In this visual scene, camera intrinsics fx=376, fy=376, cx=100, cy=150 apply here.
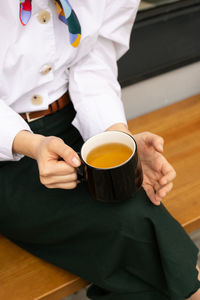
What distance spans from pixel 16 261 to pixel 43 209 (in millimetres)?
217

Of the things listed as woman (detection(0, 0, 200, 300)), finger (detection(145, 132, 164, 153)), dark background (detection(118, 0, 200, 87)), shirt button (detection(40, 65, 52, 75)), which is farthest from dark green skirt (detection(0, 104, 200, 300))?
dark background (detection(118, 0, 200, 87))

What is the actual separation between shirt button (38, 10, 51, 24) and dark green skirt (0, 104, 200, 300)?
0.33 m

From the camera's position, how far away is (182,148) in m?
1.22

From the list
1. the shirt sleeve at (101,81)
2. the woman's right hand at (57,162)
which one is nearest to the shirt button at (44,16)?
the shirt sleeve at (101,81)

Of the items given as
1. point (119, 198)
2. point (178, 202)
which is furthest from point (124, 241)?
point (178, 202)

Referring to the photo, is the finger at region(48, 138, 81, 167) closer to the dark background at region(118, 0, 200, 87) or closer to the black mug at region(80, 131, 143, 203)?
the black mug at region(80, 131, 143, 203)

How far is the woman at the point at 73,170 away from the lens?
0.73 m

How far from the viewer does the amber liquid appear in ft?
2.15

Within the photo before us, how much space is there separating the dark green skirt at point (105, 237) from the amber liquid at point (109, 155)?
0.37ft

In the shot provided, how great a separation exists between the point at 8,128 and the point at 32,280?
1.19ft

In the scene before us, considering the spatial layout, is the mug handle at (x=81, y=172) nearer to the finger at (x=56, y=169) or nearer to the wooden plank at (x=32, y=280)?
the finger at (x=56, y=169)

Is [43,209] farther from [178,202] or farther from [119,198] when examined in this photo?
[178,202]

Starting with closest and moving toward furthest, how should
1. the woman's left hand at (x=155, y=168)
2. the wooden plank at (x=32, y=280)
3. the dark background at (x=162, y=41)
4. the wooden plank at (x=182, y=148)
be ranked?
the woman's left hand at (x=155, y=168) < the wooden plank at (x=32, y=280) < the wooden plank at (x=182, y=148) < the dark background at (x=162, y=41)

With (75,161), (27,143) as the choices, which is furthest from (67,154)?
(27,143)
